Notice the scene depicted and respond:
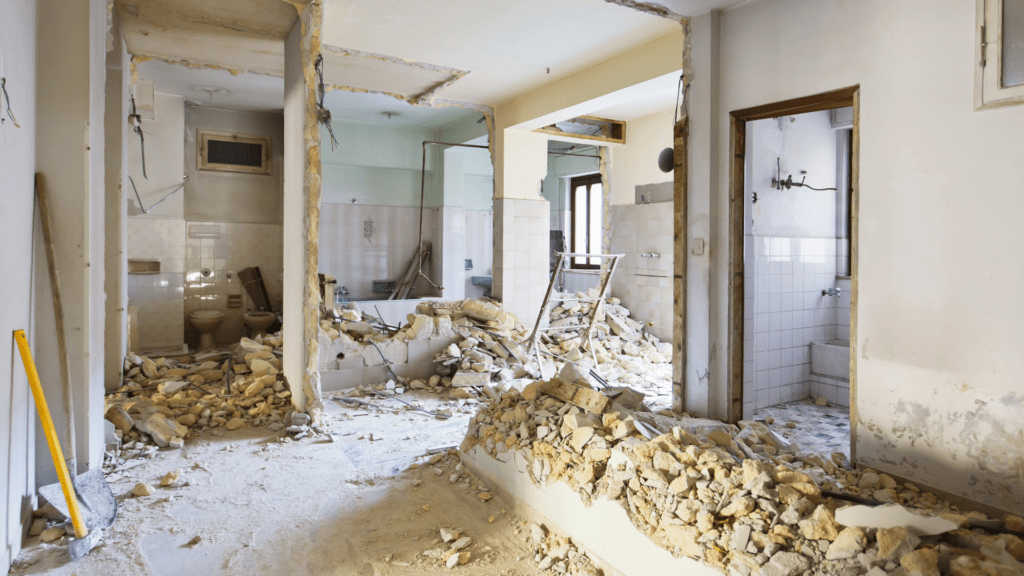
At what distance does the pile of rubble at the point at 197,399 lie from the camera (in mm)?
3770

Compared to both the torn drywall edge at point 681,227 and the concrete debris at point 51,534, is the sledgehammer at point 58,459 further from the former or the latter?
the torn drywall edge at point 681,227

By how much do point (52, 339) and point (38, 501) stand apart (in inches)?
28.6

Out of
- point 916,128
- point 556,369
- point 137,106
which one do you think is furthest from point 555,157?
point 916,128

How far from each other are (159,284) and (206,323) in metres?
0.67

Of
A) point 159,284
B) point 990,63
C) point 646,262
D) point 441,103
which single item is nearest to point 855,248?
point 990,63

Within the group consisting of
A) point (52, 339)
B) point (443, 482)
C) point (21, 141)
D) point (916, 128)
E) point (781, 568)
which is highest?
point (916, 128)

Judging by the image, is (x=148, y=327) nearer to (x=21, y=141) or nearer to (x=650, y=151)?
(x=21, y=141)

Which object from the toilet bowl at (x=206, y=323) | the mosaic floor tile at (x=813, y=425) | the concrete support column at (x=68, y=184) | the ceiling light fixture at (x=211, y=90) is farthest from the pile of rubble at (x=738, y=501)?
the ceiling light fixture at (x=211, y=90)

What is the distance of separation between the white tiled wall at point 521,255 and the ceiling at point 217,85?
283cm

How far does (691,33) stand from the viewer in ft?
12.9

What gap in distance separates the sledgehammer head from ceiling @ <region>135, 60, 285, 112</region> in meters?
4.39

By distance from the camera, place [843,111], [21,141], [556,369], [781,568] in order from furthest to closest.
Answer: [556,369] < [843,111] < [21,141] < [781,568]

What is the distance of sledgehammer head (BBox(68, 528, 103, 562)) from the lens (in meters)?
2.36

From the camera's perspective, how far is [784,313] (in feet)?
15.1
